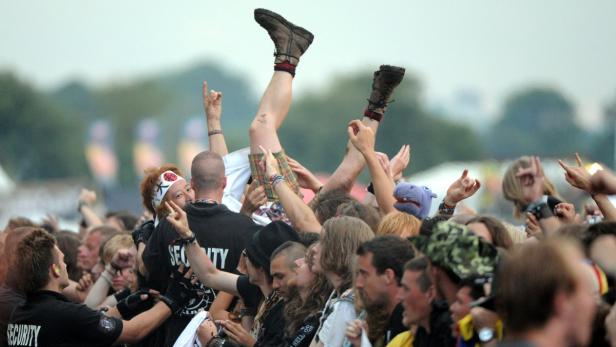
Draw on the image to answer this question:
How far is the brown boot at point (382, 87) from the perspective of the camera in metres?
9.72

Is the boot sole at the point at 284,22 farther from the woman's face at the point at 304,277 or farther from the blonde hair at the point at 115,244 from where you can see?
the woman's face at the point at 304,277

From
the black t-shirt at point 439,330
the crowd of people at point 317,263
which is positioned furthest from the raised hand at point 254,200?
the black t-shirt at point 439,330

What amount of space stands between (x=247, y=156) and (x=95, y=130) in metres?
79.9

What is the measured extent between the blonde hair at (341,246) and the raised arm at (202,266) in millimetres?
1199

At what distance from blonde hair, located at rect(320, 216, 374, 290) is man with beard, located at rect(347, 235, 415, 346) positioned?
488 mm

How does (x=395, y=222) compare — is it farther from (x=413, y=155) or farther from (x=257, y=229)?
(x=413, y=155)

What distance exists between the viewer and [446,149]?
386ft

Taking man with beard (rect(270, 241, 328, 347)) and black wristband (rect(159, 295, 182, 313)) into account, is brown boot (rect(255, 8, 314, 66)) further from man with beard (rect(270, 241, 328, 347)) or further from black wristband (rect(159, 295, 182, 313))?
man with beard (rect(270, 241, 328, 347))

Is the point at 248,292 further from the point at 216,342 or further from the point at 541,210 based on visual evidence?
the point at 541,210

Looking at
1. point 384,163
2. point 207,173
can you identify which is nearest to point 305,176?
point 384,163

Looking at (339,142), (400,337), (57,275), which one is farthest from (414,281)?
(339,142)

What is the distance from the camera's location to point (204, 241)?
8734 mm

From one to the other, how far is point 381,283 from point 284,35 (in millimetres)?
3470

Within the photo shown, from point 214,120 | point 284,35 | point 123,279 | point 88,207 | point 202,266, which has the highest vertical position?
point 284,35
